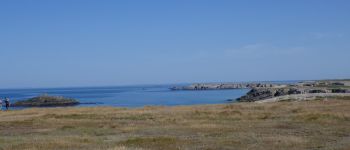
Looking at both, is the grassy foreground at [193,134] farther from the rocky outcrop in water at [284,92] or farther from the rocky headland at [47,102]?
the rocky headland at [47,102]

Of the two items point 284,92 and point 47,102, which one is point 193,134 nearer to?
point 284,92

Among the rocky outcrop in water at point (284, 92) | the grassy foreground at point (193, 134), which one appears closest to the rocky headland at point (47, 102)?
the rocky outcrop in water at point (284, 92)

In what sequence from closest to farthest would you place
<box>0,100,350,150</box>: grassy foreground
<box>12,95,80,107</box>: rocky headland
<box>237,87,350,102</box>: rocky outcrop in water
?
<box>0,100,350,150</box>: grassy foreground < <box>237,87,350,102</box>: rocky outcrop in water < <box>12,95,80,107</box>: rocky headland

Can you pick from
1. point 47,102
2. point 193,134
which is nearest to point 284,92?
point 47,102

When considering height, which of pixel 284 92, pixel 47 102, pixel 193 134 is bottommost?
pixel 47 102

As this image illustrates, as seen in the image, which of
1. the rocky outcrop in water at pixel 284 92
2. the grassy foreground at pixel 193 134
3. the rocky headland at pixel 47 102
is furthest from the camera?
the rocky headland at pixel 47 102

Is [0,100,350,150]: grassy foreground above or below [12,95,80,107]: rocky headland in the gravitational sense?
above

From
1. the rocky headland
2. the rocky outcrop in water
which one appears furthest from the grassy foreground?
the rocky headland

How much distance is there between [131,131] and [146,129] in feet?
4.39

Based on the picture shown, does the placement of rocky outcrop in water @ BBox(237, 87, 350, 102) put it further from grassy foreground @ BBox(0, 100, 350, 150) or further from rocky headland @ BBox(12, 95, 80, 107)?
grassy foreground @ BBox(0, 100, 350, 150)

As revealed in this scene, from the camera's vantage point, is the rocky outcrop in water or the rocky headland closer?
the rocky outcrop in water

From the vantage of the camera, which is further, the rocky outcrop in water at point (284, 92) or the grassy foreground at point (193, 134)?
the rocky outcrop in water at point (284, 92)

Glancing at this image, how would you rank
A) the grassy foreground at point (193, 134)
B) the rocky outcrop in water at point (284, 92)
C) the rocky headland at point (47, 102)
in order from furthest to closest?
the rocky headland at point (47, 102) < the rocky outcrop in water at point (284, 92) < the grassy foreground at point (193, 134)

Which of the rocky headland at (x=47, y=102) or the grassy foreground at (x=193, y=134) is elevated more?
the grassy foreground at (x=193, y=134)
